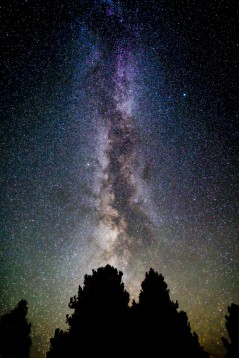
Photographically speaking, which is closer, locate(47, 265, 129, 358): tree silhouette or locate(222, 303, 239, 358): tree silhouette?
locate(47, 265, 129, 358): tree silhouette

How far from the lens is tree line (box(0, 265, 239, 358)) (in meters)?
11.7

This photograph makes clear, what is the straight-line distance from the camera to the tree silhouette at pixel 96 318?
11598 mm

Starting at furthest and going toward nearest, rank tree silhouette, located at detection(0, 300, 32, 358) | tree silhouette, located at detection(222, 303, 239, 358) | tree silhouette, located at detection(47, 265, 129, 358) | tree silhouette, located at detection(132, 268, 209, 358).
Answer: tree silhouette, located at detection(0, 300, 32, 358)
tree silhouette, located at detection(222, 303, 239, 358)
tree silhouette, located at detection(132, 268, 209, 358)
tree silhouette, located at detection(47, 265, 129, 358)

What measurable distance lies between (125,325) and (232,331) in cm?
651

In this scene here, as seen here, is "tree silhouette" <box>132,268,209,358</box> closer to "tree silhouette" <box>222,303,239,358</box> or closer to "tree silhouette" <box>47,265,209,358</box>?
"tree silhouette" <box>47,265,209,358</box>

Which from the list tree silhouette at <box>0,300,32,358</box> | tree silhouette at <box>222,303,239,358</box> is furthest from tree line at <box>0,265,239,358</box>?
tree silhouette at <box>0,300,32,358</box>

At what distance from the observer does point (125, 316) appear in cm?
1282

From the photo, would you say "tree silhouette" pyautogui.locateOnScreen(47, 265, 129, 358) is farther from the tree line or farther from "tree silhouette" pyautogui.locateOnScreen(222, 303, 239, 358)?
"tree silhouette" pyautogui.locateOnScreen(222, 303, 239, 358)

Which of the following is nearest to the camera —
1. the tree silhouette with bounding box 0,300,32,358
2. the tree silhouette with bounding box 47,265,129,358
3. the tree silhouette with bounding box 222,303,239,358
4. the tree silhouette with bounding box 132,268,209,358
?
the tree silhouette with bounding box 47,265,129,358

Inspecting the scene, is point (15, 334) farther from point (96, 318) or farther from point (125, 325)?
point (125, 325)

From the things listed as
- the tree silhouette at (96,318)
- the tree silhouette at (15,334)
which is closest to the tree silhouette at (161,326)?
the tree silhouette at (96,318)

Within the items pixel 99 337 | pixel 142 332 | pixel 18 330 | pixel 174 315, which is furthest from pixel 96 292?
pixel 18 330

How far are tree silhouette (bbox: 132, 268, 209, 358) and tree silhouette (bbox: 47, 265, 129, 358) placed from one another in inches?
51.5

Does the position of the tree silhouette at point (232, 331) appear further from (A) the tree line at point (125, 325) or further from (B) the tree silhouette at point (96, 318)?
(B) the tree silhouette at point (96, 318)
